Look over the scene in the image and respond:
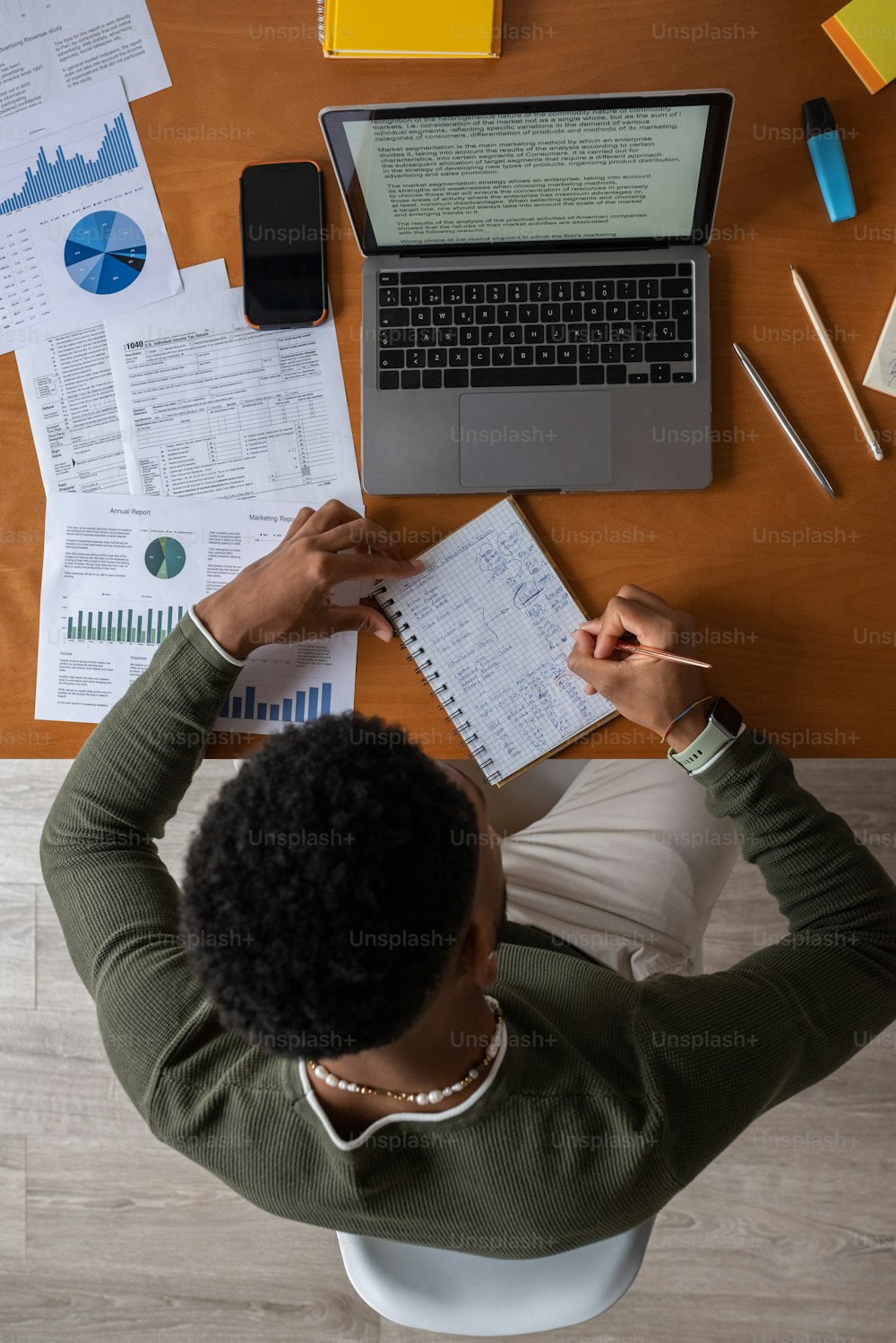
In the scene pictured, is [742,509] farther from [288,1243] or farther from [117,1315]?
[117,1315]

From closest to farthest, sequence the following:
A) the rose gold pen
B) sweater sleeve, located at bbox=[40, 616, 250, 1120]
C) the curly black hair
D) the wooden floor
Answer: the curly black hair
sweater sleeve, located at bbox=[40, 616, 250, 1120]
the rose gold pen
the wooden floor

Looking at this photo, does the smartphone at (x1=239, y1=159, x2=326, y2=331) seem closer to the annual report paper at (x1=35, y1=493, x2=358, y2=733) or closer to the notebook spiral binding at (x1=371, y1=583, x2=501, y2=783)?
the annual report paper at (x1=35, y1=493, x2=358, y2=733)

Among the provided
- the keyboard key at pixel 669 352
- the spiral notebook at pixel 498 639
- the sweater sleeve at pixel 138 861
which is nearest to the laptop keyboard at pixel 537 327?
the keyboard key at pixel 669 352

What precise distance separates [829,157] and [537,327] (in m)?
0.35

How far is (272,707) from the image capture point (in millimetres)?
1037

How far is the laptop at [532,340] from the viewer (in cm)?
97

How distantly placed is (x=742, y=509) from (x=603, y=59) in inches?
20.1

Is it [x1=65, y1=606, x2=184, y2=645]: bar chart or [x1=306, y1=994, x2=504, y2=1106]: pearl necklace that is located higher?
[x1=65, y1=606, x2=184, y2=645]: bar chart

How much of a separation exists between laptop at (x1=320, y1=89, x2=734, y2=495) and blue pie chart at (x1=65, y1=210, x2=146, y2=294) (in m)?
0.27

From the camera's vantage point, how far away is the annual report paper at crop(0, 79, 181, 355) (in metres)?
1.08

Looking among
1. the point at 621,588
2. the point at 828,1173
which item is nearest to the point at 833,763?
the point at 828,1173

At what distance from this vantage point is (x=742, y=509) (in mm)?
1010

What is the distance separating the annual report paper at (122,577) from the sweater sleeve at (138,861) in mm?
65

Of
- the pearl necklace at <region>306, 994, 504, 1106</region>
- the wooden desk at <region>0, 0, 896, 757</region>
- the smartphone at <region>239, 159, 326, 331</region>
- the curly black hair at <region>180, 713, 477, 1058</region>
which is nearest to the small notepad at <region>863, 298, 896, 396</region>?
the wooden desk at <region>0, 0, 896, 757</region>
